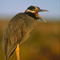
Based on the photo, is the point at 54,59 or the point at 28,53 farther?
the point at 54,59

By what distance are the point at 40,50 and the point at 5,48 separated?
6315 mm

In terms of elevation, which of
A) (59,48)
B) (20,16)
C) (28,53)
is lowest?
(59,48)

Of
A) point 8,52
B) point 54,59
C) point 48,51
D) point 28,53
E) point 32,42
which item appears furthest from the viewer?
point 32,42

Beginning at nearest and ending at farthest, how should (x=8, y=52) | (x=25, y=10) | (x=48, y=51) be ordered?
(x=8, y=52)
(x=25, y=10)
(x=48, y=51)

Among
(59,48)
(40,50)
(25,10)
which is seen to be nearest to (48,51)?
(40,50)

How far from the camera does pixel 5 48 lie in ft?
12.3

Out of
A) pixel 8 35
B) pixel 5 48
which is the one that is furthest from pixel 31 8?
pixel 5 48

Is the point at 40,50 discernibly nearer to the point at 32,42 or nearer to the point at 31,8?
the point at 32,42

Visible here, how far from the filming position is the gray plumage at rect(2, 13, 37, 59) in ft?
12.2

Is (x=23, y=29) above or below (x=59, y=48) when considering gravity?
above

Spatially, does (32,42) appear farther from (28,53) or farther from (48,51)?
(28,53)

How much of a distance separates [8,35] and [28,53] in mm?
4746

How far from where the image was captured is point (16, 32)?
3.74 meters

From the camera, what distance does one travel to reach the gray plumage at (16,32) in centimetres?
371
